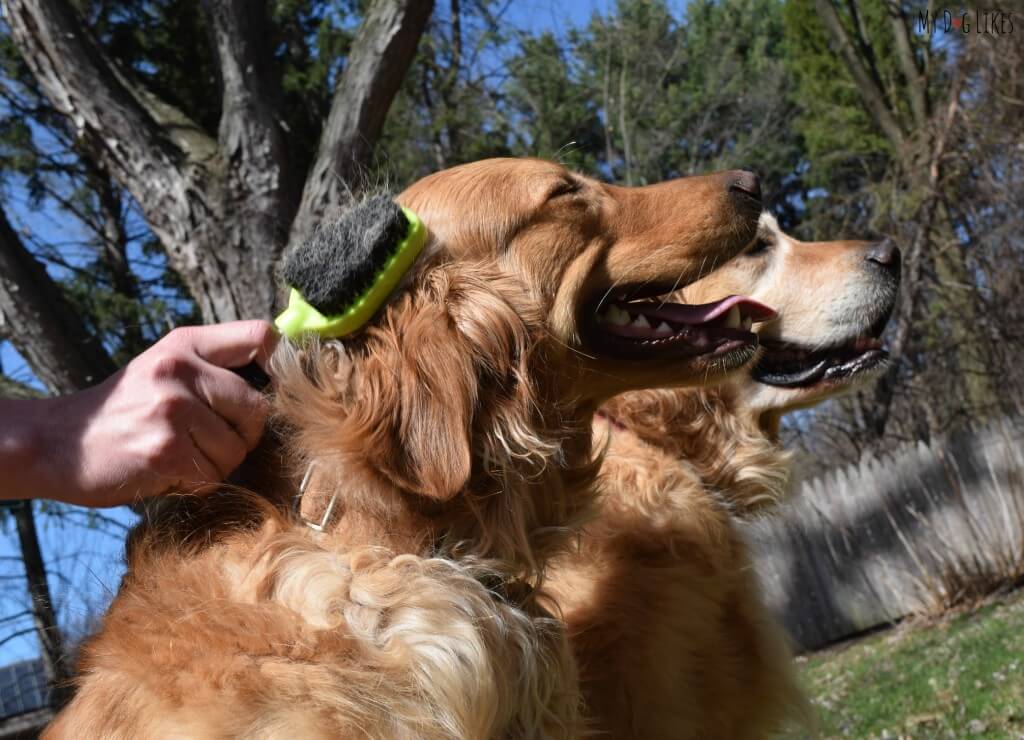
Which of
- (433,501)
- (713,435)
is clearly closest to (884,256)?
(713,435)

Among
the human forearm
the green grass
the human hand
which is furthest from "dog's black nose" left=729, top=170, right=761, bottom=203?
the green grass

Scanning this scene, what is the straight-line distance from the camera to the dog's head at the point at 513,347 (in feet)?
7.63

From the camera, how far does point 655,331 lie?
3.00m

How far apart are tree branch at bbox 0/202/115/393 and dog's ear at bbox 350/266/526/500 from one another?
3669 mm

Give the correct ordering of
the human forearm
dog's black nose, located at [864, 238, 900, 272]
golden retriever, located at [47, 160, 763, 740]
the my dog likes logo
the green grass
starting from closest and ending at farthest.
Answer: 1. golden retriever, located at [47, 160, 763, 740]
2. the human forearm
3. dog's black nose, located at [864, 238, 900, 272]
4. the green grass
5. the my dog likes logo

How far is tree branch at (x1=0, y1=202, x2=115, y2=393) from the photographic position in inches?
206

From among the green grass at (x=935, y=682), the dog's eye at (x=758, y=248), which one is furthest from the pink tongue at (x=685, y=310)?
the green grass at (x=935, y=682)

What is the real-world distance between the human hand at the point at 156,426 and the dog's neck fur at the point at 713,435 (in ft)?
6.20

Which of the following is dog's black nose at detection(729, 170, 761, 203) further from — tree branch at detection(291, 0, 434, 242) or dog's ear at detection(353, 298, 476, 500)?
tree branch at detection(291, 0, 434, 242)

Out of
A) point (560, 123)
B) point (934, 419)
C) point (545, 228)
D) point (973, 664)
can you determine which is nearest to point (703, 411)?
point (545, 228)

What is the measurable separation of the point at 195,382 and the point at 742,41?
2760 cm

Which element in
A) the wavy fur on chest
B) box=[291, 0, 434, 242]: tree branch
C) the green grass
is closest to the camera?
the wavy fur on chest

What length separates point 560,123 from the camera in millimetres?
19312

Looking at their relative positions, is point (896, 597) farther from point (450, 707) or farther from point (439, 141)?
point (450, 707)
